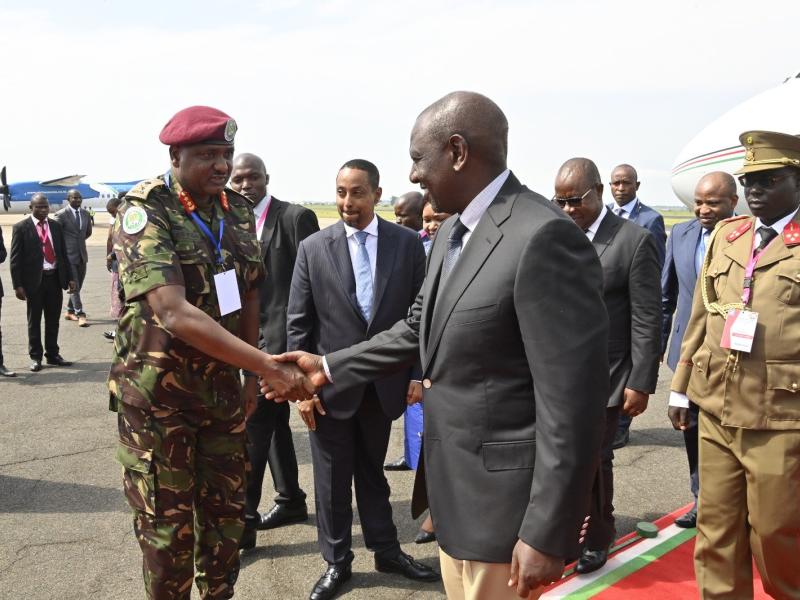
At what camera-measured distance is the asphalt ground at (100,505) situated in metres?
3.62

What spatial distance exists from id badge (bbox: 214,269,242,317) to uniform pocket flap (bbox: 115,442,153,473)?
0.63 meters

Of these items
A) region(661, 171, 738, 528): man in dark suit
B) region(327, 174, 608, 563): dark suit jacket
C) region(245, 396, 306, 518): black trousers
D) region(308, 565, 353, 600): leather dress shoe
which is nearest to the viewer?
region(327, 174, 608, 563): dark suit jacket

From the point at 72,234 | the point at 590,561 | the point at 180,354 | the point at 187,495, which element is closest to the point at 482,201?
the point at 180,354

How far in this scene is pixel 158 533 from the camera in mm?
2723

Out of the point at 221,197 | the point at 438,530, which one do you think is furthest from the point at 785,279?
the point at 221,197

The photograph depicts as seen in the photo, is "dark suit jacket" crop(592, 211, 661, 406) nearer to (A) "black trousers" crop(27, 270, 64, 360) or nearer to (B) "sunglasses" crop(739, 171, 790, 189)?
(B) "sunglasses" crop(739, 171, 790, 189)

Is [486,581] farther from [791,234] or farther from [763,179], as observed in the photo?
[763,179]

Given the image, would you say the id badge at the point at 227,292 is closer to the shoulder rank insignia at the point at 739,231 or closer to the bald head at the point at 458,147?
the bald head at the point at 458,147

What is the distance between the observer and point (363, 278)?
3.69 meters

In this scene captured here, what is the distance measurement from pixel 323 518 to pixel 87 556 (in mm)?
1442

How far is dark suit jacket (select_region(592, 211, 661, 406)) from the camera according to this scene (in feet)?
12.1

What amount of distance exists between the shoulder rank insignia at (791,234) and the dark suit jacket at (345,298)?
1798mm

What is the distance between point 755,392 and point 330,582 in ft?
7.42

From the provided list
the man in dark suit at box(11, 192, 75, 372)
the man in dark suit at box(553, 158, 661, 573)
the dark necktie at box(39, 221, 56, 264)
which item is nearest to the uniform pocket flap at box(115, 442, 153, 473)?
the man in dark suit at box(553, 158, 661, 573)
